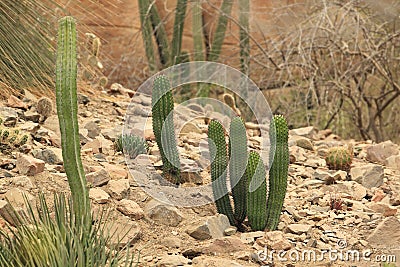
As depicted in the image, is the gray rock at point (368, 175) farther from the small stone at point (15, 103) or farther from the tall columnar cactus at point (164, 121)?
the small stone at point (15, 103)

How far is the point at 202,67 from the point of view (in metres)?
7.12

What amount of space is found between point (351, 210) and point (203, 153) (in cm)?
93

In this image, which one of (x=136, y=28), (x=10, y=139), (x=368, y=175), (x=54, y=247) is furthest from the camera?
(x=136, y=28)

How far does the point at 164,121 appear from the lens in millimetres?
3848

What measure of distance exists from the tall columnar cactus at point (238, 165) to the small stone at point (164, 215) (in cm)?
28

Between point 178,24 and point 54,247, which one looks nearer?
point 54,247

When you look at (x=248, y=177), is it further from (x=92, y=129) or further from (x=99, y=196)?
(x=92, y=129)

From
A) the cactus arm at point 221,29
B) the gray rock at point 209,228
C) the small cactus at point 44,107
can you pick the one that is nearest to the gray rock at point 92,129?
Result: the small cactus at point 44,107

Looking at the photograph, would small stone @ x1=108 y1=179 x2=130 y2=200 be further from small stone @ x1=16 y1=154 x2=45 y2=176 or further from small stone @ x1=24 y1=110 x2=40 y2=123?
small stone @ x1=24 y1=110 x2=40 y2=123

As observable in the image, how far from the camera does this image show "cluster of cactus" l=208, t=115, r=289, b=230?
3.50m

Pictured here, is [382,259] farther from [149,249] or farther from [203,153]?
[203,153]

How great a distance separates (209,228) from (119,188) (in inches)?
21.6

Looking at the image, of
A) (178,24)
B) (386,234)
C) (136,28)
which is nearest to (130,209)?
(386,234)

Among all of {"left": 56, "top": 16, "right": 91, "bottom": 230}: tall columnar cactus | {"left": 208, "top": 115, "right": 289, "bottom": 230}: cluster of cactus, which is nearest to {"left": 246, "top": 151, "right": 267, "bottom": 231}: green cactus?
{"left": 208, "top": 115, "right": 289, "bottom": 230}: cluster of cactus
